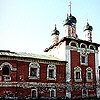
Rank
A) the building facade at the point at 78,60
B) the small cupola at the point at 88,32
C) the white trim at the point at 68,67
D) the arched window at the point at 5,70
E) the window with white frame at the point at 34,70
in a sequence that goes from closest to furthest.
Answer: the arched window at the point at 5,70 < the window with white frame at the point at 34,70 < the white trim at the point at 68,67 < the building facade at the point at 78,60 < the small cupola at the point at 88,32

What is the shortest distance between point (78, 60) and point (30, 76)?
23.1ft

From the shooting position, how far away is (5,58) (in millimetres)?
21141

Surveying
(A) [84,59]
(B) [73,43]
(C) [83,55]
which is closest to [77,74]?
(A) [84,59]

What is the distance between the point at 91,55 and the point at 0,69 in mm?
12565

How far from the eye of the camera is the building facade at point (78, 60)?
25.1 meters

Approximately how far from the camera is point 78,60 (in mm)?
26016

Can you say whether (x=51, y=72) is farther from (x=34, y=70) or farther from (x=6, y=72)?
(x=6, y=72)

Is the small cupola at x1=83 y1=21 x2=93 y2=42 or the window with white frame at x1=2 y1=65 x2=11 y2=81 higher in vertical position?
the small cupola at x1=83 y1=21 x2=93 y2=42

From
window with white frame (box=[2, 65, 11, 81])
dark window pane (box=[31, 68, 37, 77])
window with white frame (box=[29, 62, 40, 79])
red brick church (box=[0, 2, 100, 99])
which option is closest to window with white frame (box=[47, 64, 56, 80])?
red brick church (box=[0, 2, 100, 99])

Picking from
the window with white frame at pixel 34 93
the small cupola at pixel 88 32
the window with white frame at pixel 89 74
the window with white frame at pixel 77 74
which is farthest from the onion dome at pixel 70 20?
the window with white frame at pixel 34 93

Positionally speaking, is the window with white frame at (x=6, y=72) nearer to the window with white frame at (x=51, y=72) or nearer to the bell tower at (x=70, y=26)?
→ the window with white frame at (x=51, y=72)

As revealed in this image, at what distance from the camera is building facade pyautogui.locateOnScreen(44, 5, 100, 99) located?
2511 centimetres

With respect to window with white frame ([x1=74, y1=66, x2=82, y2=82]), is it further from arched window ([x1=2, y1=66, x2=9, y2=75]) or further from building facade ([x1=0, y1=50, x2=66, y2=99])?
arched window ([x1=2, y1=66, x2=9, y2=75])

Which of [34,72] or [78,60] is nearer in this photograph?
[34,72]
